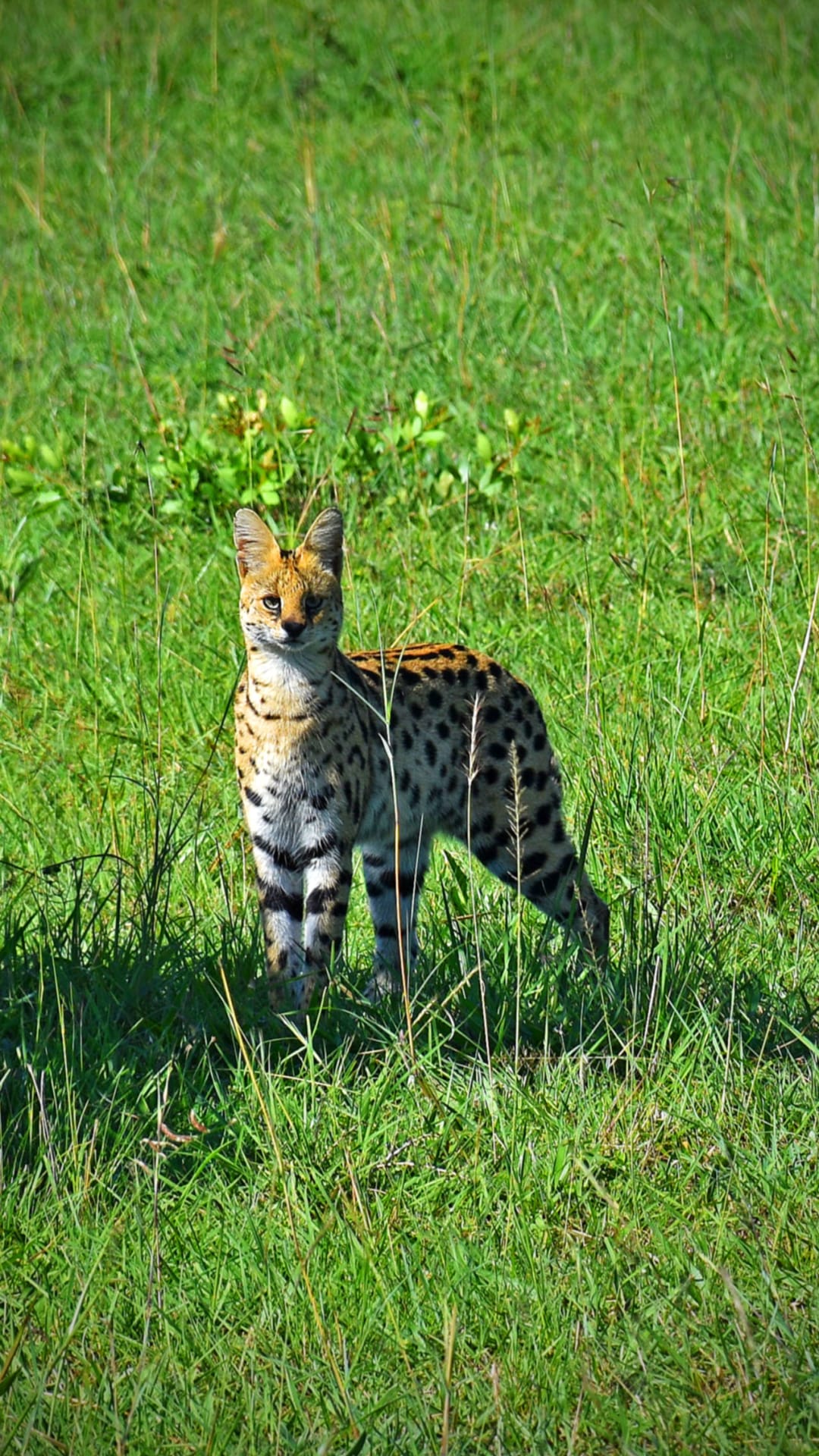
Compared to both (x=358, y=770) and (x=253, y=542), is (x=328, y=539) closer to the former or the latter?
(x=253, y=542)

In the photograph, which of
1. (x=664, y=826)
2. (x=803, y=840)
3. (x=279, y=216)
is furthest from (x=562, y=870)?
(x=279, y=216)

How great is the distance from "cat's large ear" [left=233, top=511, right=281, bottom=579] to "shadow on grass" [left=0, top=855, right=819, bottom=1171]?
115cm

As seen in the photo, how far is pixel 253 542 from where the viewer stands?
15.6ft

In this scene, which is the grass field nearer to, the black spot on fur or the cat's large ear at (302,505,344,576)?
the black spot on fur

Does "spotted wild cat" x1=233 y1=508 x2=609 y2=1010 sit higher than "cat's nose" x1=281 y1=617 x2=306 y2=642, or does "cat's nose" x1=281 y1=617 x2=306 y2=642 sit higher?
"cat's nose" x1=281 y1=617 x2=306 y2=642

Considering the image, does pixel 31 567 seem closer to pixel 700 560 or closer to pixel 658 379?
pixel 700 560

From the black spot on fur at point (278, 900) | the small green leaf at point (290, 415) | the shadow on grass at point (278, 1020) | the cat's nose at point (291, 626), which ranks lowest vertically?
the black spot on fur at point (278, 900)

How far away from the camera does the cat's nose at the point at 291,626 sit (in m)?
4.46

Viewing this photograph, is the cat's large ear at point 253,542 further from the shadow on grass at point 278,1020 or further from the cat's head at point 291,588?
the shadow on grass at point 278,1020

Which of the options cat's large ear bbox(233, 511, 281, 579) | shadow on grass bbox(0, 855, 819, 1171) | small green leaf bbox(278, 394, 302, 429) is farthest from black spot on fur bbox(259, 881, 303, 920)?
small green leaf bbox(278, 394, 302, 429)

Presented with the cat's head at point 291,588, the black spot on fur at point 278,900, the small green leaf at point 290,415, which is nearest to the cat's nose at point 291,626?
the cat's head at point 291,588

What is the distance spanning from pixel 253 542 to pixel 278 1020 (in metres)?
1.55

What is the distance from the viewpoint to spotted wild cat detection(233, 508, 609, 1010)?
14.8 ft

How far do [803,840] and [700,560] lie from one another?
6.20 ft
